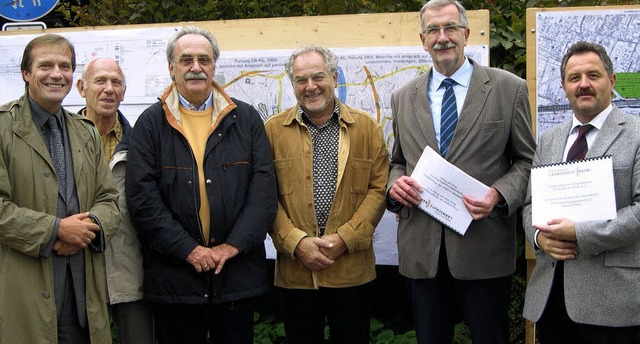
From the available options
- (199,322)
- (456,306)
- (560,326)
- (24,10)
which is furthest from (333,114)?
(24,10)

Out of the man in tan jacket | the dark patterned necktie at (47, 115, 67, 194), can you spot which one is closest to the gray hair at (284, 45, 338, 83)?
the man in tan jacket

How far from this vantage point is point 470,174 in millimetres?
3814

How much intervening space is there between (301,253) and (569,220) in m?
1.43

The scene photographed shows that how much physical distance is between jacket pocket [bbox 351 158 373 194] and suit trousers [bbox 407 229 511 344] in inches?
23.1

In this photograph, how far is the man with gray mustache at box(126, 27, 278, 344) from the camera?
149 inches

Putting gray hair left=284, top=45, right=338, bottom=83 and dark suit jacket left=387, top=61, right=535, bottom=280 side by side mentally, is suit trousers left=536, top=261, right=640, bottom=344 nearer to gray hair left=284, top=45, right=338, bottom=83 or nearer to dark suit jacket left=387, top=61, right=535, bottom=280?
dark suit jacket left=387, top=61, right=535, bottom=280

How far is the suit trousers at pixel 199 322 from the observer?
390 centimetres

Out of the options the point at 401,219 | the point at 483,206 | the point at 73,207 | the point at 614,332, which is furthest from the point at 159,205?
the point at 614,332

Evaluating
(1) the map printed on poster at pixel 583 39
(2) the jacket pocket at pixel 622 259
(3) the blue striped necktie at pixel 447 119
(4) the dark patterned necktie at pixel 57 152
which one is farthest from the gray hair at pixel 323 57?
(2) the jacket pocket at pixel 622 259

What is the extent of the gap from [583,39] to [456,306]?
1966mm

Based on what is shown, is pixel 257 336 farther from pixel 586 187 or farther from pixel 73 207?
pixel 586 187

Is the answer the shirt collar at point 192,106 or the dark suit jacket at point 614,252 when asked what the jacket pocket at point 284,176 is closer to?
the shirt collar at point 192,106

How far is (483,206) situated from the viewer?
12.2ft

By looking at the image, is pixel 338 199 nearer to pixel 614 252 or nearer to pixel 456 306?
pixel 456 306
